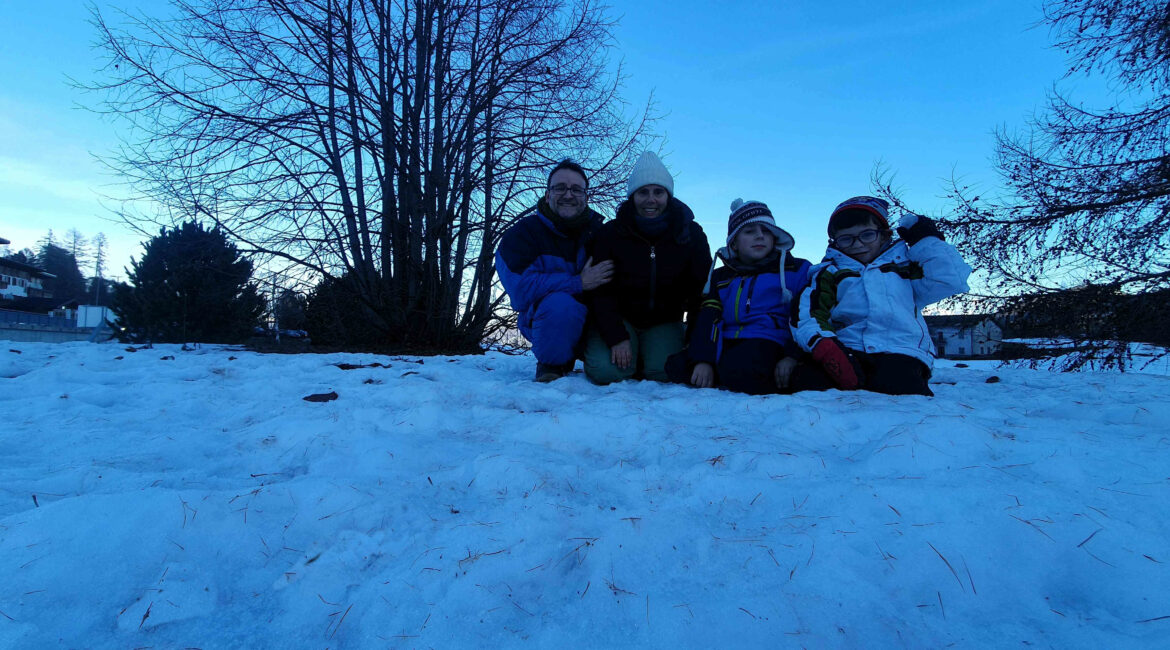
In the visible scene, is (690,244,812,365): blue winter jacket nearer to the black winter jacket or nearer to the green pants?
the black winter jacket

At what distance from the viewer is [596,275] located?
345 cm

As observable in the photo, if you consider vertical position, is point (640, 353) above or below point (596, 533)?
above

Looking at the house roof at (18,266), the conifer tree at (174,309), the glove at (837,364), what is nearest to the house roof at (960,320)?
the glove at (837,364)

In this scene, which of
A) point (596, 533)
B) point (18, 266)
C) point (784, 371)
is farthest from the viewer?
point (18, 266)

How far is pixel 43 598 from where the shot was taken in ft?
3.29

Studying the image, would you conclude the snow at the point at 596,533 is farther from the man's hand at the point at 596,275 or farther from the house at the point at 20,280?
the house at the point at 20,280

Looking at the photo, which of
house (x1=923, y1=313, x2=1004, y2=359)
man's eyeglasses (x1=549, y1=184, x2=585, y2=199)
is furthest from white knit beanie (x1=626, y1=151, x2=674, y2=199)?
house (x1=923, y1=313, x2=1004, y2=359)

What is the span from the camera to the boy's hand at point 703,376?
3.15 m

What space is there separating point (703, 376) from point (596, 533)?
208cm

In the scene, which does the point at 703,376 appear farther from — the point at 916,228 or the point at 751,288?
the point at 916,228

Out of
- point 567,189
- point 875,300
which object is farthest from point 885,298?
point 567,189

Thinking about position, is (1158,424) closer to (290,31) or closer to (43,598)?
(43,598)

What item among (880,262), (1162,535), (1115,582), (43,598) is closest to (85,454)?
(43,598)

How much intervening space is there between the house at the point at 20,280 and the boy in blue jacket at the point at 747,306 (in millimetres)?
48256
